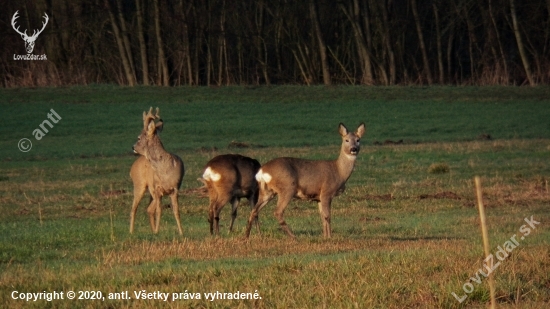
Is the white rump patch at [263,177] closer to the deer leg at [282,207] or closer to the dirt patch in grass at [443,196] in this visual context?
the deer leg at [282,207]

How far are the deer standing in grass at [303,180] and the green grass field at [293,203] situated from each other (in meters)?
0.44

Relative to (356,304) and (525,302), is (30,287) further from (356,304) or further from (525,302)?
(525,302)

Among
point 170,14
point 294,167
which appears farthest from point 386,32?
point 294,167

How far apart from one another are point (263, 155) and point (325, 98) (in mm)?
14942

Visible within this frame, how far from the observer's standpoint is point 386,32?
154 ft

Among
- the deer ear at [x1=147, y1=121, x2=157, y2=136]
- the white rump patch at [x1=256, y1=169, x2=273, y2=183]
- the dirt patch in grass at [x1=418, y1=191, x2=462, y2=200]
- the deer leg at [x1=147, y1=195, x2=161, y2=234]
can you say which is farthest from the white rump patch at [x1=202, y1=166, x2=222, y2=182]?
the dirt patch in grass at [x1=418, y1=191, x2=462, y2=200]

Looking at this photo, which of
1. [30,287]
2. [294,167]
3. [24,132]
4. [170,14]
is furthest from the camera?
[170,14]

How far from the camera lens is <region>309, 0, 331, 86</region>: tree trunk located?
151 feet

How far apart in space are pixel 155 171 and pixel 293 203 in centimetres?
511

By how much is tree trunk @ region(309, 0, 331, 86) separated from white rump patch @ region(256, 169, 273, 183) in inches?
1257

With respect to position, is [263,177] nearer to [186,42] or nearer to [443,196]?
[443,196]

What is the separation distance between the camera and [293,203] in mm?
19906

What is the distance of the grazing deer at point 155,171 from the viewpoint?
1520 cm

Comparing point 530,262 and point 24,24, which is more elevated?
point 24,24
